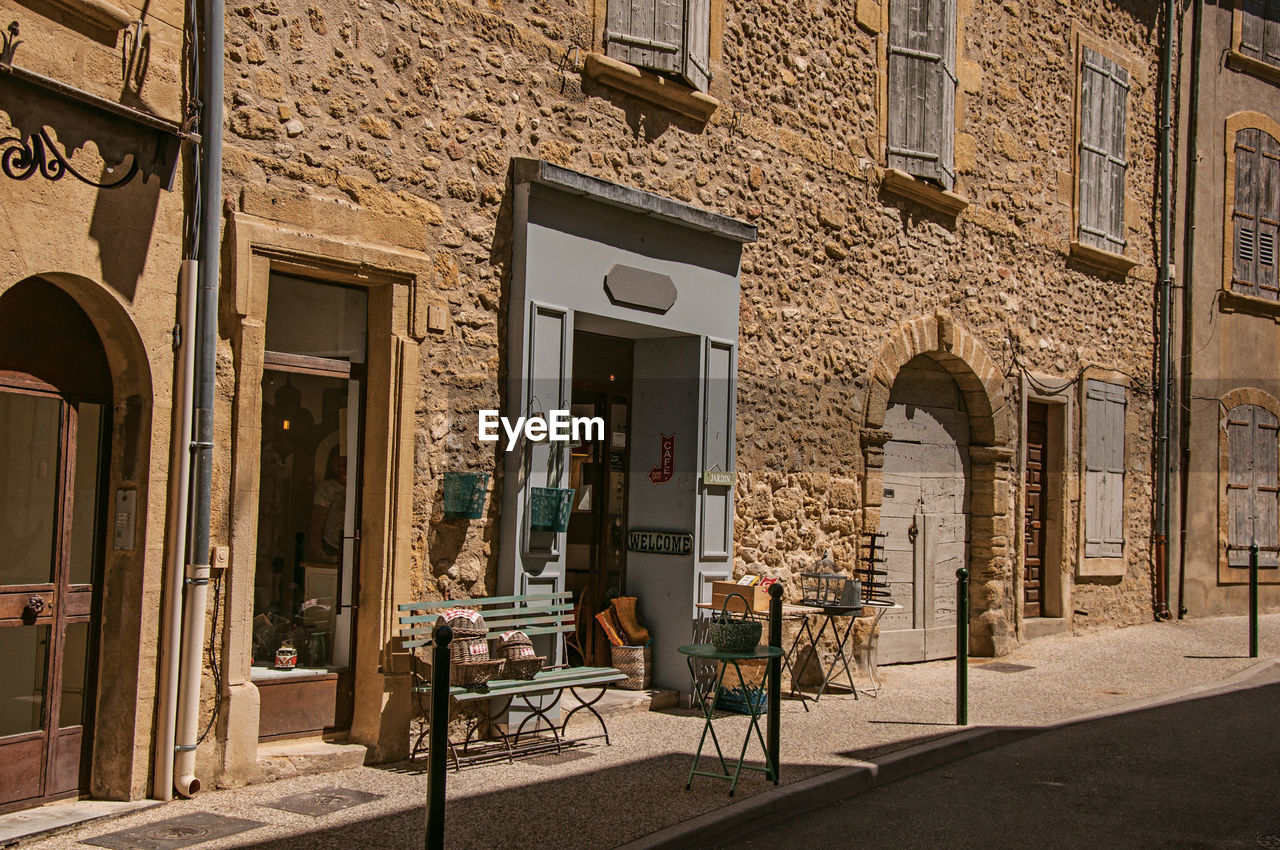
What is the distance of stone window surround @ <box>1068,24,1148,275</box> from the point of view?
485 inches

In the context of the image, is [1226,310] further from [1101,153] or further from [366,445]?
[366,445]

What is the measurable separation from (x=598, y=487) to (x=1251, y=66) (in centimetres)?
1061

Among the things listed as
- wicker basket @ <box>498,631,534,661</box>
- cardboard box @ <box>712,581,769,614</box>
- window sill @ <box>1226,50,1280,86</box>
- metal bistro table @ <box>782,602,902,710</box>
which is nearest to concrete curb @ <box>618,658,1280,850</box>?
metal bistro table @ <box>782,602,902,710</box>

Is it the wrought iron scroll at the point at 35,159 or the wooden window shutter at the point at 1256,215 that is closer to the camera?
the wrought iron scroll at the point at 35,159

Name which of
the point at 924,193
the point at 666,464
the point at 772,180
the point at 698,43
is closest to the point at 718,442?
the point at 666,464

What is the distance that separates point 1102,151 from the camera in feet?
41.4

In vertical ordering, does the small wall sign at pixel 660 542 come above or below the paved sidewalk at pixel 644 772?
above

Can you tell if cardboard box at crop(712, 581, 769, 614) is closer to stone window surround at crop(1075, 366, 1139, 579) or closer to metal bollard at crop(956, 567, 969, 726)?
metal bollard at crop(956, 567, 969, 726)

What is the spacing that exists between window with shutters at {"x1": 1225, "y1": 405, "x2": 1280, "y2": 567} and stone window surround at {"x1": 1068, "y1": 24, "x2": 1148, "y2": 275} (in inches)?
Result: 104

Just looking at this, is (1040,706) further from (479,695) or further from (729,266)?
(479,695)

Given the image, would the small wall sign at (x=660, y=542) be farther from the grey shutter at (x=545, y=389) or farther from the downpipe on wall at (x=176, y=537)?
the downpipe on wall at (x=176, y=537)

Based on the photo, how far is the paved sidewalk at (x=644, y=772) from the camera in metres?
5.01

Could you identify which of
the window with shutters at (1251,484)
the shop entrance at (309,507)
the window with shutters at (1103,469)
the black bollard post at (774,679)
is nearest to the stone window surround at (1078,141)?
the window with shutters at (1103,469)

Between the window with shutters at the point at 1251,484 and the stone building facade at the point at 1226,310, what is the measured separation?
0.02 meters
